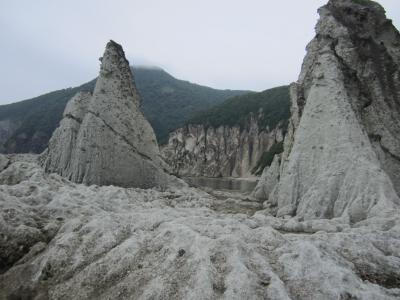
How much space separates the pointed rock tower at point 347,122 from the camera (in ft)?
43.5

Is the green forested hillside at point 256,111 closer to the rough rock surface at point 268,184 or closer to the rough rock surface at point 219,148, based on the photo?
the rough rock surface at point 219,148

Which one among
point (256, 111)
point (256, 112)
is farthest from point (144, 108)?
point (256, 112)

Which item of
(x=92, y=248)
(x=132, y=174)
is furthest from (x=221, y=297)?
(x=132, y=174)

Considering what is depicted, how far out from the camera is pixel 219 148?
93688 mm

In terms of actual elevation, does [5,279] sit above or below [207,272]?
below

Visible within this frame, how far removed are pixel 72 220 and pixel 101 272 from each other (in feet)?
7.60

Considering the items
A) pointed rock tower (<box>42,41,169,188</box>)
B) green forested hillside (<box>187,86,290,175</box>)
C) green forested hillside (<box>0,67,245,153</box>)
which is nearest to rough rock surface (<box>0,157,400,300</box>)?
pointed rock tower (<box>42,41,169,188</box>)

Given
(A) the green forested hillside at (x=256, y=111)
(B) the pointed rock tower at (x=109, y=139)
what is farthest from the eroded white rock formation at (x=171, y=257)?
(A) the green forested hillside at (x=256, y=111)

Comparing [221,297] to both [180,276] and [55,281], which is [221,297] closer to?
[180,276]

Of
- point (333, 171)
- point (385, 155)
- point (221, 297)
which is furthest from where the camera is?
point (385, 155)

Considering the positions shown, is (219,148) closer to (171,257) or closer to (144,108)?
(144,108)

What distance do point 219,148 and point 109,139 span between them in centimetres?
7355

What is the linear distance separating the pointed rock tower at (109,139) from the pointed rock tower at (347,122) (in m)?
8.31

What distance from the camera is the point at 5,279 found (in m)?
6.84
